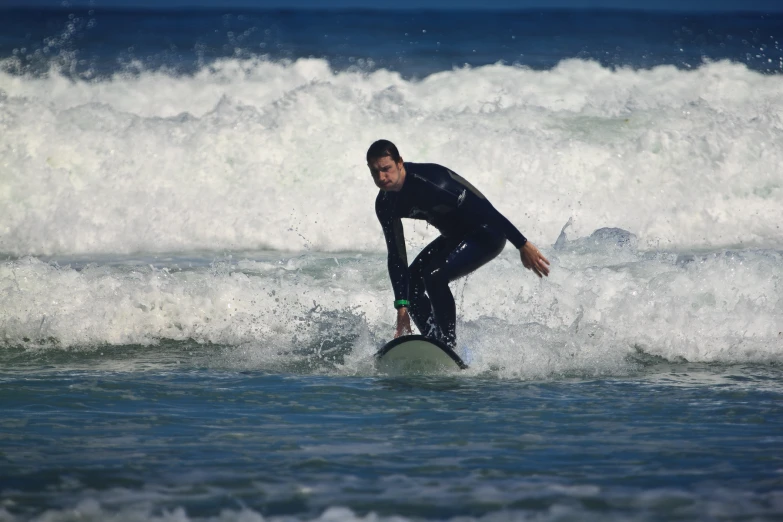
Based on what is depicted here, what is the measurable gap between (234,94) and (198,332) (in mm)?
11318

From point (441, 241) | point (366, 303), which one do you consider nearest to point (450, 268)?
point (441, 241)

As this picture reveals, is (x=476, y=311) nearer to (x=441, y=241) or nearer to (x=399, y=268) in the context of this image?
(x=441, y=241)

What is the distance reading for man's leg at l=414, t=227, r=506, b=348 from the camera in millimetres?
6609

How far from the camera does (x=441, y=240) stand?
269 inches

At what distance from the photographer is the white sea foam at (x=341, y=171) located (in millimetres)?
13211

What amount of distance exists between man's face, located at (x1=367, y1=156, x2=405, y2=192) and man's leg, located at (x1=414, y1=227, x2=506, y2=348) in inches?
22.5

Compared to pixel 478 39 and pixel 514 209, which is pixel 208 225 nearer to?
pixel 514 209

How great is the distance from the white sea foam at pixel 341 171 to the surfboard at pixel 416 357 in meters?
6.14

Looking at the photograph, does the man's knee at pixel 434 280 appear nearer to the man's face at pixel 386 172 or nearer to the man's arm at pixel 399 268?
the man's arm at pixel 399 268

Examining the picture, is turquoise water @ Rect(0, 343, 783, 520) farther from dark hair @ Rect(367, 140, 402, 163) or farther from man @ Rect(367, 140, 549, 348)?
dark hair @ Rect(367, 140, 402, 163)

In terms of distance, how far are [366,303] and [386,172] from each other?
3.01 metres

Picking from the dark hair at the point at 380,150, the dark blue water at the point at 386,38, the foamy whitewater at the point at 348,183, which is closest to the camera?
the dark hair at the point at 380,150

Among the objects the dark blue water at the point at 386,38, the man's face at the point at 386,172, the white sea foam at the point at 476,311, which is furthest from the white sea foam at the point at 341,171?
the dark blue water at the point at 386,38

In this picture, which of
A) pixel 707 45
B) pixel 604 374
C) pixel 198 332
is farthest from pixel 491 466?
pixel 707 45
